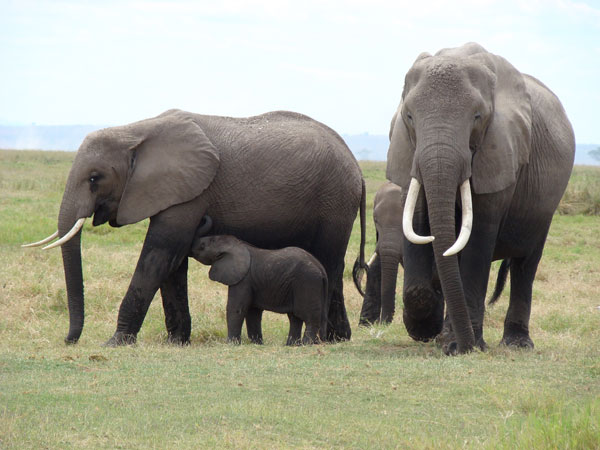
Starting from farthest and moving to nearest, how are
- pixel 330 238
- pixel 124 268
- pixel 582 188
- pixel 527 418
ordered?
pixel 582 188 < pixel 124 268 < pixel 330 238 < pixel 527 418

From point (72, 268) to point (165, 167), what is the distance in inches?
47.2

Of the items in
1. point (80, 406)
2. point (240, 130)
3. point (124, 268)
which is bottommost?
point (124, 268)

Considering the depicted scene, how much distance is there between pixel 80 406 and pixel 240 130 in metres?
4.14

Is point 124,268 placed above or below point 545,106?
below

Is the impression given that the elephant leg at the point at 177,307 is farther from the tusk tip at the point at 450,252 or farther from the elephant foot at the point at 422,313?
the tusk tip at the point at 450,252

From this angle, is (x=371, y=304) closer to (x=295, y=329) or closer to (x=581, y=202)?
(x=295, y=329)

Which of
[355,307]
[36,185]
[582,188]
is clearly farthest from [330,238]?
[36,185]

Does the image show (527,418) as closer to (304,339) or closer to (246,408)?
(246,408)

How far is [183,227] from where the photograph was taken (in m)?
8.89

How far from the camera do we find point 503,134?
760cm

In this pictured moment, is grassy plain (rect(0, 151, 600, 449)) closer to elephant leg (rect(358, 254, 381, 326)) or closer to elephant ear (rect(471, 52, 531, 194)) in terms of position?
elephant leg (rect(358, 254, 381, 326))

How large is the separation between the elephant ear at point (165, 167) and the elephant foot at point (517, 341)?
297 cm

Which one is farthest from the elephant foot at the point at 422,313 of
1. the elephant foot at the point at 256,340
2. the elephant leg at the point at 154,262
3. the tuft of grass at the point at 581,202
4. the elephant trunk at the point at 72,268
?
the tuft of grass at the point at 581,202

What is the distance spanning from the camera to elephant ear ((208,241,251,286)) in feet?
28.7
